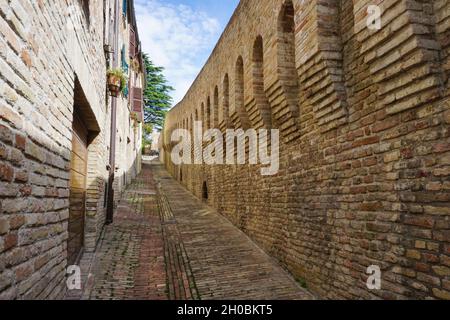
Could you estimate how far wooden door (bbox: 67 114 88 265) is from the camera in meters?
4.98

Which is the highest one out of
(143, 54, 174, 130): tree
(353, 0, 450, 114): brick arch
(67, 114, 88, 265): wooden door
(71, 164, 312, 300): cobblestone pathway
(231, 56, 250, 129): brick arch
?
(143, 54, 174, 130): tree

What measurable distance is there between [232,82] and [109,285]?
230 inches

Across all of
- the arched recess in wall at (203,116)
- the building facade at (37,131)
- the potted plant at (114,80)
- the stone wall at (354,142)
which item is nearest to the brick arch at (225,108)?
the stone wall at (354,142)

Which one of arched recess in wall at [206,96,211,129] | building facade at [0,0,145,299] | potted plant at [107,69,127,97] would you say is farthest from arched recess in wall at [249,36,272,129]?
arched recess in wall at [206,96,211,129]

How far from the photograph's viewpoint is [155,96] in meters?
32.2

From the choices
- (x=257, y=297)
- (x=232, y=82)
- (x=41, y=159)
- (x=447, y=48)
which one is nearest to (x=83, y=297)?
(x=257, y=297)

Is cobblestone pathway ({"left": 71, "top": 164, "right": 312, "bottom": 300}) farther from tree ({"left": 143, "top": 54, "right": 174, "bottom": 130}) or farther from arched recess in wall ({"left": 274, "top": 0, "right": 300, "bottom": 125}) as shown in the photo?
tree ({"left": 143, "top": 54, "right": 174, "bottom": 130})

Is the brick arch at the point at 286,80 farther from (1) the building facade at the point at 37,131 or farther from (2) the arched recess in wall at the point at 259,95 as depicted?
(1) the building facade at the point at 37,131

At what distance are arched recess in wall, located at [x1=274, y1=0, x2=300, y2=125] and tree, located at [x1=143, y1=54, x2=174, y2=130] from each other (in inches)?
1062

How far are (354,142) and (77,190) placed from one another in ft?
13.6

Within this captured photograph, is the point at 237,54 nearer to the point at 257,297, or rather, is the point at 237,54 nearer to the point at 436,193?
the point at 257,297

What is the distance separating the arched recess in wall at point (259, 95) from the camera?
7.07 meters

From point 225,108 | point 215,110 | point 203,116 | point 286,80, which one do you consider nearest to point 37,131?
point 286,80

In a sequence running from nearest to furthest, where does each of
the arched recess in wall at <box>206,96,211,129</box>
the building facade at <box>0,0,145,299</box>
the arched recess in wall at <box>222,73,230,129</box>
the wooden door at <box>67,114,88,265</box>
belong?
the building facade at <box>0,0,145,299</box> → the wooden door at <box>67,114,88,265</box> → the arched recess in wall at <box>222,73,230,129</box> → the arched recess in wall at <box>206,96,211,129</box>
